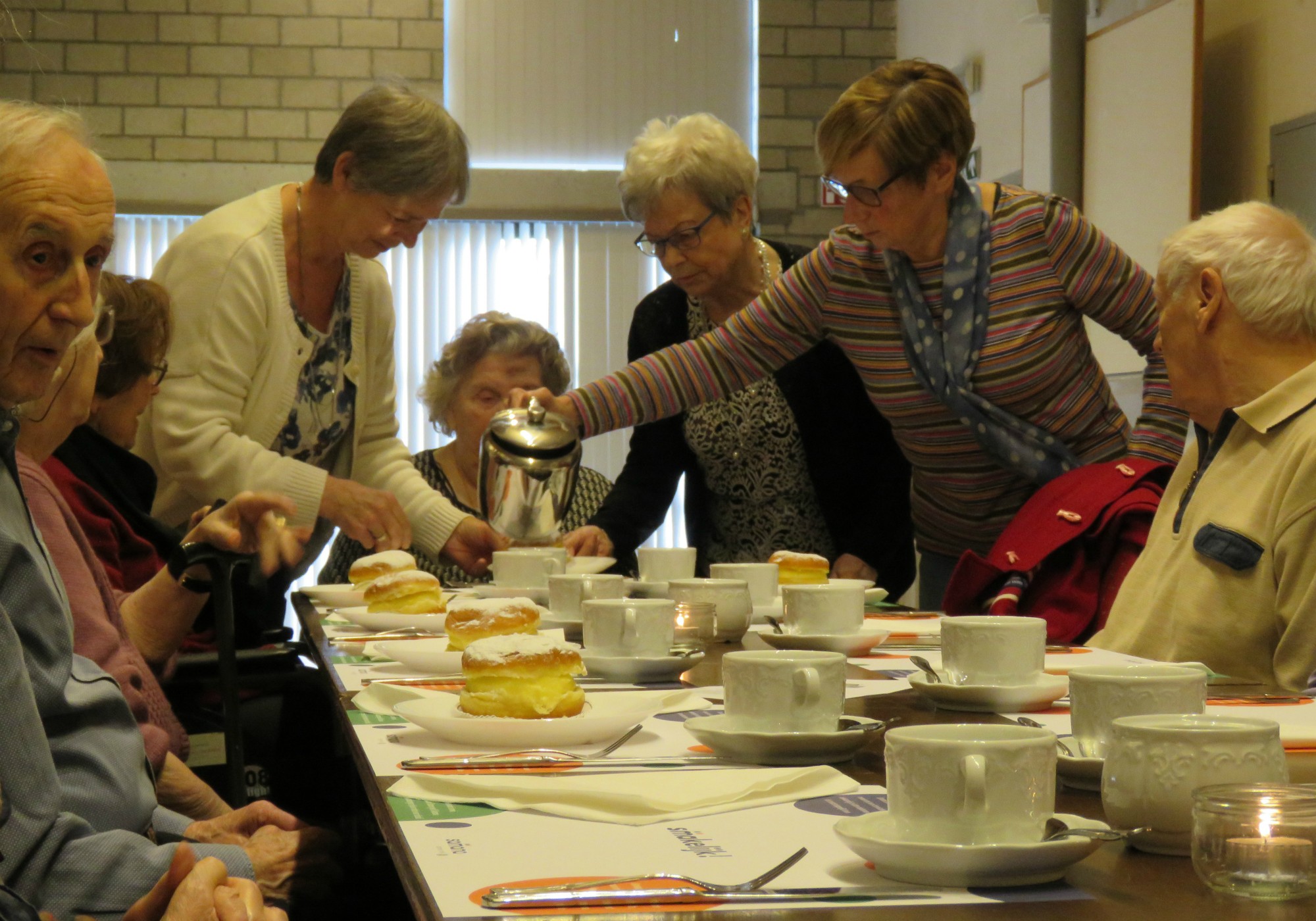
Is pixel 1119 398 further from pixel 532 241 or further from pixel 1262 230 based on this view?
pixel 532 241

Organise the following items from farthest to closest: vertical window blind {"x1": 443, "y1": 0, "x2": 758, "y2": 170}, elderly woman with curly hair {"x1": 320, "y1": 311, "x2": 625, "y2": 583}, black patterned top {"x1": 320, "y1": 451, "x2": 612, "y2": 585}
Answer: vertical window blind {"x1": 443, "y1": 0, "x2": 758, "y2": 170} → elderly woman with curly hair {"x1": 320, "y1": 311, "x2": 625, "y2": 583} → black patterned top {"x1": 320, "y1": 451, "x2": 612, "y2": 585}

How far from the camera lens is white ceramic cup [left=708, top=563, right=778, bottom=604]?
194 cm

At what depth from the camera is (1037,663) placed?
125cm

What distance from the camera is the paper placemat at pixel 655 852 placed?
2.26 feet

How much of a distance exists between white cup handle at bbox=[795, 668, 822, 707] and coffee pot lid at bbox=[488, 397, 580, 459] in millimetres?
1302

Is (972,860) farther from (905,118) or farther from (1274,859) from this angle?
(905,118)

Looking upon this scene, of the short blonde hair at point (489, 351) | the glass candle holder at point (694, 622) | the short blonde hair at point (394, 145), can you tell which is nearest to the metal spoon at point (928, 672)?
the glass candle holder at point (694, 622)

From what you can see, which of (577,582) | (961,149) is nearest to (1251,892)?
(577,582)

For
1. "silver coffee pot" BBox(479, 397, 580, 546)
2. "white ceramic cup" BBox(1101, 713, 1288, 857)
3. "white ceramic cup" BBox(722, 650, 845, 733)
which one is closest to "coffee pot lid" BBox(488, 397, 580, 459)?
"silver coffee pot" BBox(479, 397, 580, 546)

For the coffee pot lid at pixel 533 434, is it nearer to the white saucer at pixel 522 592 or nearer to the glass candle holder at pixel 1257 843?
the white saucer at pixel 522 592

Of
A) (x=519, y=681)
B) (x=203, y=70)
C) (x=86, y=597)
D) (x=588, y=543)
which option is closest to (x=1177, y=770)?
(x=519, y=681)

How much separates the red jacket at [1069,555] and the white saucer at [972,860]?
1.26m

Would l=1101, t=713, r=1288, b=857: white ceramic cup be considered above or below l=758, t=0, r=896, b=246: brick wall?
below

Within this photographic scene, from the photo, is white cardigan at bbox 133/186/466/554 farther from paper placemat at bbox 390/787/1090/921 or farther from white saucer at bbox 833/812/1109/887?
white saucer at bbox 833/812/1109/887
